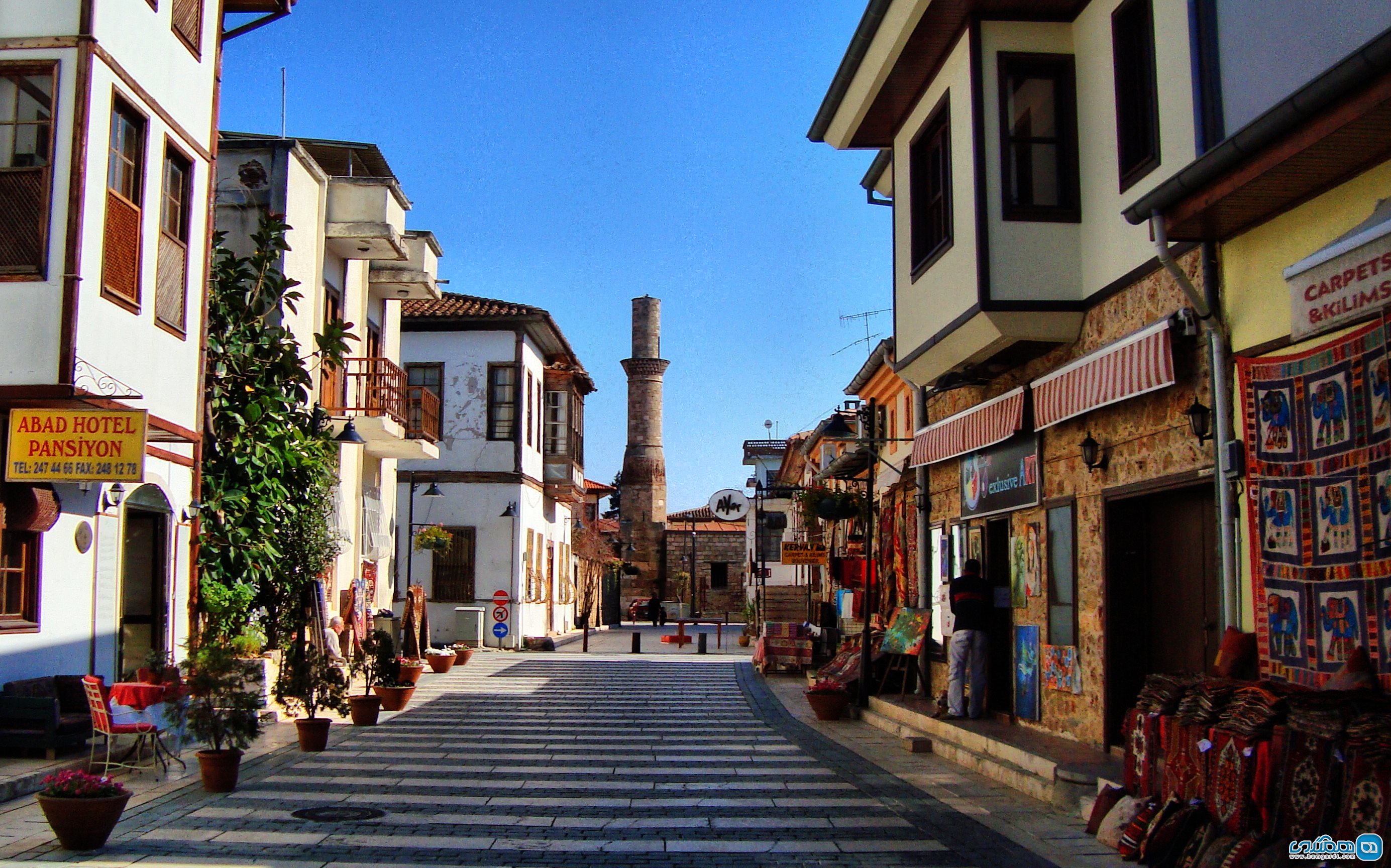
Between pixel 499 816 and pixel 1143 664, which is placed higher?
pixel 1143 664

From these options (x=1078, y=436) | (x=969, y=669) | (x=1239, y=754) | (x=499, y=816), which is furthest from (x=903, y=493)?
(x=1239, y=754)

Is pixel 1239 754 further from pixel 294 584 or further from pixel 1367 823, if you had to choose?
pixel 294 584

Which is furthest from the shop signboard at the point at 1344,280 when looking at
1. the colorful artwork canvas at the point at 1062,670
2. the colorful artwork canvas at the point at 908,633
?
the colorful artwork canvas at the point at 908,633

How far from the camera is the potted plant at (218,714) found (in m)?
9.67

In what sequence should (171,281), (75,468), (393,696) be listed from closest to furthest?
1. (75,468)
2. (171,281)
3. (393,696)

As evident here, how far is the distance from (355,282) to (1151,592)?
1551cm

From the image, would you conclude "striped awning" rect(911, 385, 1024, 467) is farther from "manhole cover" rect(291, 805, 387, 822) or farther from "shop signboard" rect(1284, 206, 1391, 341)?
"manhole cover" rect(291, 805, 387, 822)

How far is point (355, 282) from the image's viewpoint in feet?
72.3

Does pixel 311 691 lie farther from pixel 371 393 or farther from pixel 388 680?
pixel 371 393

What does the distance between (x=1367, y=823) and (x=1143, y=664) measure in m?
4.79

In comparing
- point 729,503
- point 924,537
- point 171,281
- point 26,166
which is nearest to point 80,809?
point 26,166

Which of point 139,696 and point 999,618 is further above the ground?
point 999,618

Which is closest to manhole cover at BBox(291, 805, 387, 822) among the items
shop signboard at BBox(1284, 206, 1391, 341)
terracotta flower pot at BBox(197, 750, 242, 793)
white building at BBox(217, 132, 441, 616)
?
terracotta flower pot at BBox(197, 750, 242, 793)

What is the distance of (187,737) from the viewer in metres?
9.85
